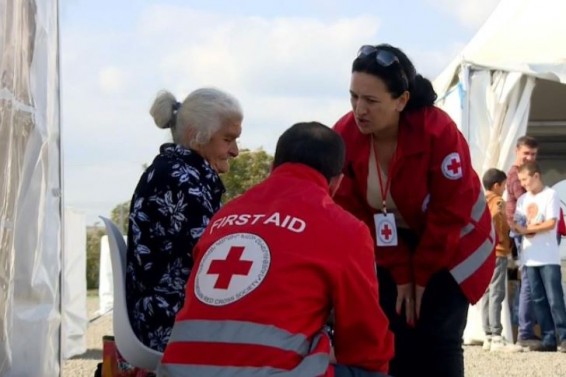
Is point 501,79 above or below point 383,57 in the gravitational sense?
above

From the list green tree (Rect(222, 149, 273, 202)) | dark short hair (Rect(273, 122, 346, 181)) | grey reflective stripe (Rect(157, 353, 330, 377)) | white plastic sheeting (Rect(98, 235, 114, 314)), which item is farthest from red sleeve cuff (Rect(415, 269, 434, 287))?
green tree (Rect(222, 149, 273, 202))

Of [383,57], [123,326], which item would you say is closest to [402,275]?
[383,57]

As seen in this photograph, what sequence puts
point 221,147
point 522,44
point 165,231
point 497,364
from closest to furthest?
point 165,231, point 221,147, point 497,364, point 522,44

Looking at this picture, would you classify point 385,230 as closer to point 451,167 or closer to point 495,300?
point 451,167

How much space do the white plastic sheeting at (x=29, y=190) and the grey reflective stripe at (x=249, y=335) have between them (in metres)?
0.80

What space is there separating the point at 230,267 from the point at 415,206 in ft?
3.84

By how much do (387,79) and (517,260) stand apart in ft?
Result: 22.8

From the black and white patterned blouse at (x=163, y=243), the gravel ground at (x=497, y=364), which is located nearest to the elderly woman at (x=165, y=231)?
the black and white patterned blouse at (x=163, y=243)

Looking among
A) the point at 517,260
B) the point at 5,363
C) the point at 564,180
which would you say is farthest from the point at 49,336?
the point at 564,180

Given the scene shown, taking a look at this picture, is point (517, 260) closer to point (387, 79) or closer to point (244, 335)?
point (387, 79)

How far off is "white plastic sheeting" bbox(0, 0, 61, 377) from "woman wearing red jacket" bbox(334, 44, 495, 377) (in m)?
1.01

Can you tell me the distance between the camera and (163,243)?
3682 millimetres

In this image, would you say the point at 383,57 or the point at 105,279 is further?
the point at 105,279

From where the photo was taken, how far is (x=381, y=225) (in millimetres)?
3812
